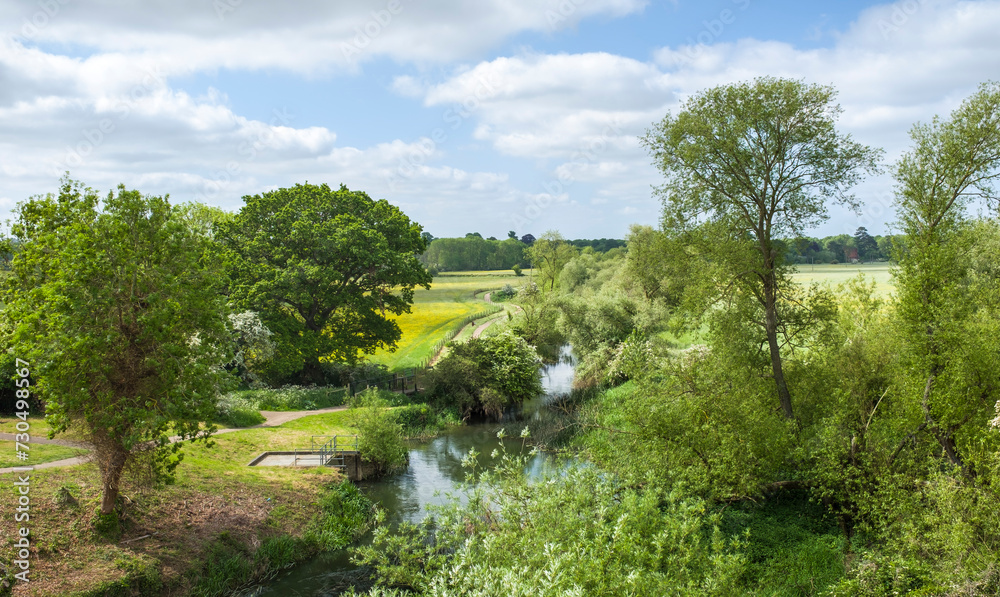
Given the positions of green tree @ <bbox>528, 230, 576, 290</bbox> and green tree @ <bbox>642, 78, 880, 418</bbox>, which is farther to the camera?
green tree @ <bbox>528, 230, 576, 290</bbox>

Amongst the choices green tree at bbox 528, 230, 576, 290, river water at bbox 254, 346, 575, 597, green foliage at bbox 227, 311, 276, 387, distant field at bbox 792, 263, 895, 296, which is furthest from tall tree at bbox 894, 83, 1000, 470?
green tree at bbox 528, 230, 576, 290

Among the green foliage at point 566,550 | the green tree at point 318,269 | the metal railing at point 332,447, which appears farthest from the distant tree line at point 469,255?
the green foliage at point 566,550

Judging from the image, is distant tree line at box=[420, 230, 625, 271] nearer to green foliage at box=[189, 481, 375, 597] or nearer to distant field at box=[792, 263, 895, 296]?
distant field at box=[792, 263, 895, 296]

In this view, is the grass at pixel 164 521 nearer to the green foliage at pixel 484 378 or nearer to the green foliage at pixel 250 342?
the green foliage at pixel 250 342

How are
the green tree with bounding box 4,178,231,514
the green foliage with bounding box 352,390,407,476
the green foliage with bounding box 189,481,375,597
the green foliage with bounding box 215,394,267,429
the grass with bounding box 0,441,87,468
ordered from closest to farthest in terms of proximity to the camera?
the green tree with bounding box 4,178,231,514, the green foliage with bounding box 189,481,375,597, the grass with bounding box 0,441,87,468, the green foliage with bounding box 352,390,407,476, the green foliage with bounding box 215,394,267,429

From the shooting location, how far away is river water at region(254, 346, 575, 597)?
1489cm

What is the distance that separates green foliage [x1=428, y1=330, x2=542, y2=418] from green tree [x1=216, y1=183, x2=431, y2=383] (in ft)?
19.4

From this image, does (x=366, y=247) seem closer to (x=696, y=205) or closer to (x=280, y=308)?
(x=280, y=308)

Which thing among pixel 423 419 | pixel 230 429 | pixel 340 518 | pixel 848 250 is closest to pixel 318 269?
pixel 423 419

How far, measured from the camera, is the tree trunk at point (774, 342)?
17422mm

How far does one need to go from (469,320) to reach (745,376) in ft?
148

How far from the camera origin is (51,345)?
38.0ft

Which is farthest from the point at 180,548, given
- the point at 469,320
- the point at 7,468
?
the point at 469,320

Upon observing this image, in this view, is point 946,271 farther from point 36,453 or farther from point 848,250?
point 848,250
